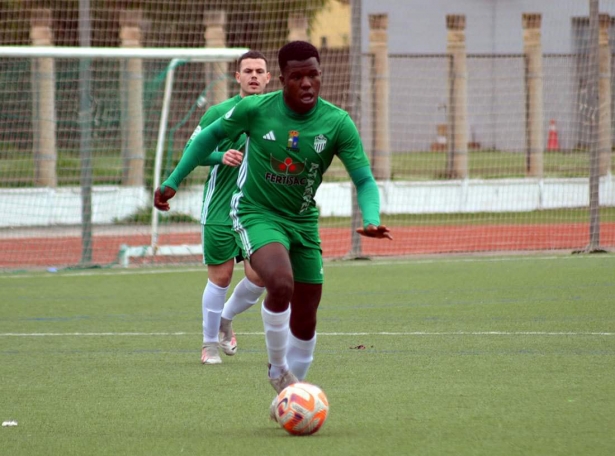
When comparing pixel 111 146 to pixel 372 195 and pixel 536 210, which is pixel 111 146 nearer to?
pixel 536 210

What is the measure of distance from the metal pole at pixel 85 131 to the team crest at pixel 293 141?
860cm

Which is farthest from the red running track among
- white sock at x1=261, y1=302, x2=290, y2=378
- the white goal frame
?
white sock at x1=261, y1=302, x2=290, y2=378

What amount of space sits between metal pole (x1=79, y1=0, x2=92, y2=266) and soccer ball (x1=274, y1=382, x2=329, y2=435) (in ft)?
29.8

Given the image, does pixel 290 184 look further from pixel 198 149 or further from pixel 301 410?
pixel 301 410

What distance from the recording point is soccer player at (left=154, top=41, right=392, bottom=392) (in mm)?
5770

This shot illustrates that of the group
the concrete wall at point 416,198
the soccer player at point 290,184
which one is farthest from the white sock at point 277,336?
the concrete wall at point 416,198

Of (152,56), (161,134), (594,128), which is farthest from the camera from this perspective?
(594,128)

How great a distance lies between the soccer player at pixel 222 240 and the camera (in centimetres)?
767

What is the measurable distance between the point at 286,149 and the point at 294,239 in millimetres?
479

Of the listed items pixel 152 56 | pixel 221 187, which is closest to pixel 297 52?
pixel 221 187

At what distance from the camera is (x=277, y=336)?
5.77 metres

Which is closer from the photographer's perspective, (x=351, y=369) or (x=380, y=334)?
(x=351, y=369)

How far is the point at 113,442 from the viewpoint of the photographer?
204 inches

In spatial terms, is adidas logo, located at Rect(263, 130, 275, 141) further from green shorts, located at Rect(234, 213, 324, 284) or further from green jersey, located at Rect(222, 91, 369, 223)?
green shorts, located at Rect(234, 213, 324, 284)
